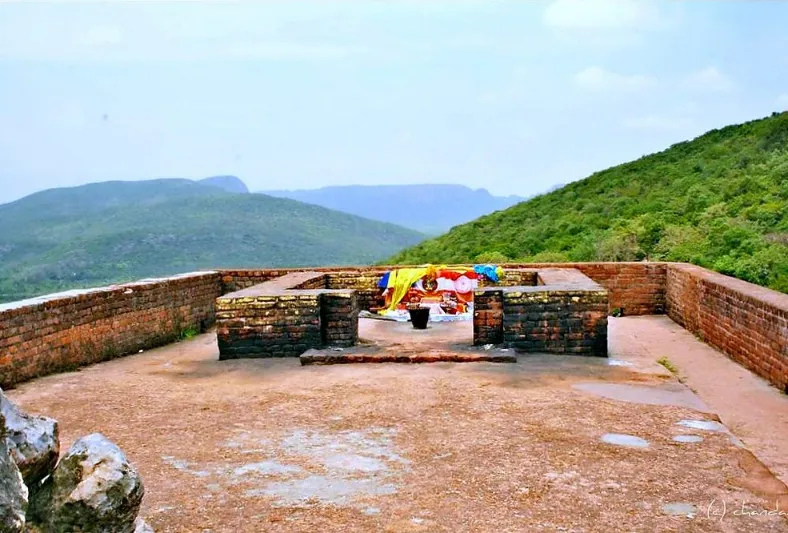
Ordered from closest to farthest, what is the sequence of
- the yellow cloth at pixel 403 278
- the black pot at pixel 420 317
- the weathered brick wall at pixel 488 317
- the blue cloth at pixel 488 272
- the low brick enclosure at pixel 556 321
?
the low brick enclosure at pixel 556 321, the weathered brick wall at pixel 488 317, the black pot at pixel 420 317, the yellow cloth at pixel 403 278, the blue cloth at pixel 488 272

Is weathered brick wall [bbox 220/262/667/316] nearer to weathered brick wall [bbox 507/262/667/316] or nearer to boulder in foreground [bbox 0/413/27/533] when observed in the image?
weathered brick wall [bbox 507/262/667/316]

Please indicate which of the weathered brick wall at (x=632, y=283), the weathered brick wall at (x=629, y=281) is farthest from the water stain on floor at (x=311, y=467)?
the weathered brick wall at (x=632, y=283)

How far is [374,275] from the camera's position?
1165cm

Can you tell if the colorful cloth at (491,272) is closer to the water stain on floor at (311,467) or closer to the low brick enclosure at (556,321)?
the low brick enclosure at (556,321)

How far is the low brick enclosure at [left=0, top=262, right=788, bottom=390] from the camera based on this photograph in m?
6.97

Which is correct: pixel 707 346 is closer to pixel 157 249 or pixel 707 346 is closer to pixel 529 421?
pixel 529 421

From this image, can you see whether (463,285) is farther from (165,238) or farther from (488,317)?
(165,238)

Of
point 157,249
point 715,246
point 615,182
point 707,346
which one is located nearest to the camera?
point 707,346

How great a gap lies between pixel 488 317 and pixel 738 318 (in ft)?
8.52

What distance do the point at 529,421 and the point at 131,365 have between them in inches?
184

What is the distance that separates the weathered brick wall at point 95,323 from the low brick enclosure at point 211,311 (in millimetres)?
11

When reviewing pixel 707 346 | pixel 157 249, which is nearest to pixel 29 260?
pixel 157 249

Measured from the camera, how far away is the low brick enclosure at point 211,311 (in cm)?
697

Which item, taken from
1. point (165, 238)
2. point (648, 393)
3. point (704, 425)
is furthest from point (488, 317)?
point (165, 238)
